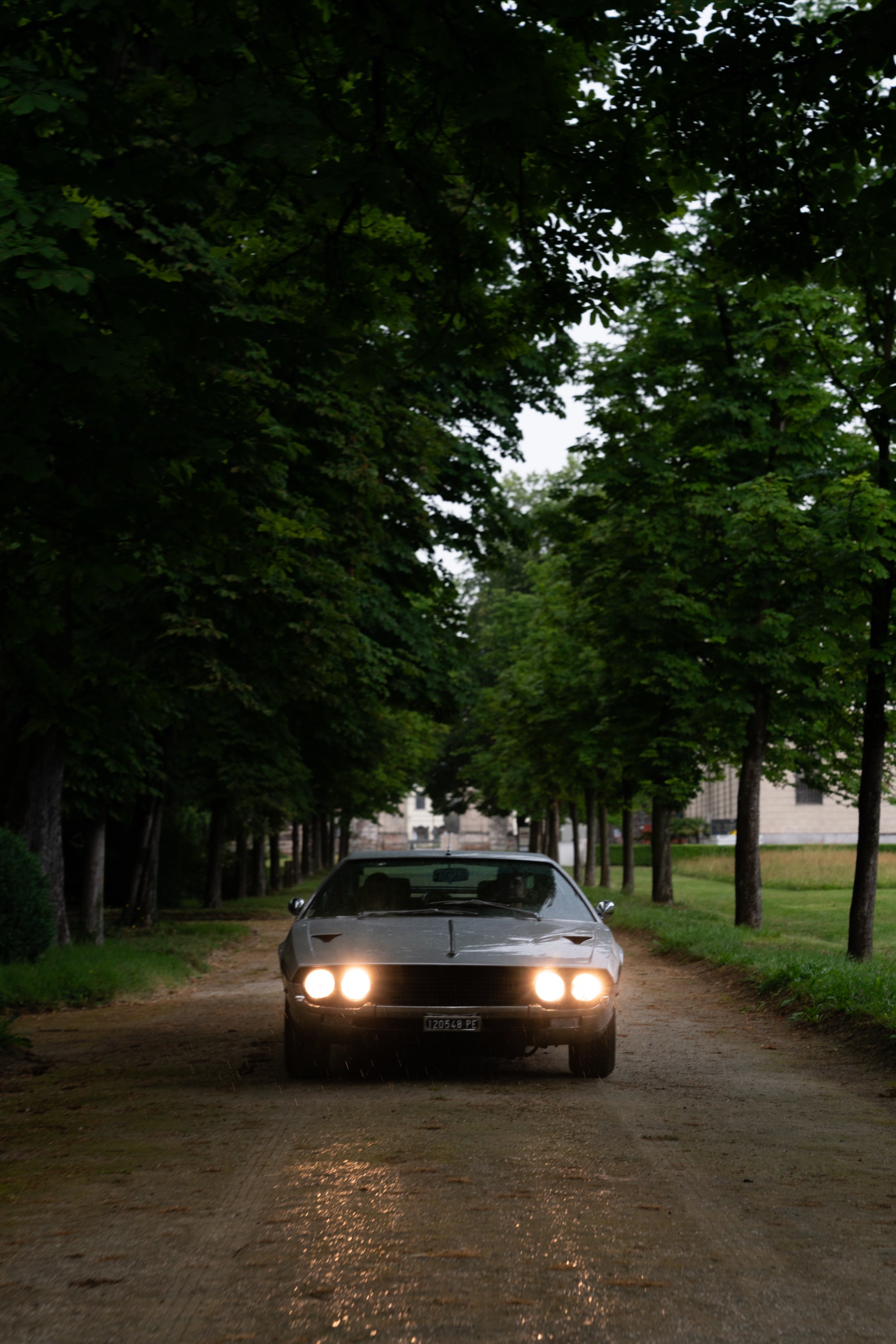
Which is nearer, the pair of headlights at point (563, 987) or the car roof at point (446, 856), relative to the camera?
the pair of headlights at point (563, 987)

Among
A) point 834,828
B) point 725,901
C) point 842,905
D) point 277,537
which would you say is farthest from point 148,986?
point 834,828

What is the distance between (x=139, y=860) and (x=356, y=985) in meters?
17.1

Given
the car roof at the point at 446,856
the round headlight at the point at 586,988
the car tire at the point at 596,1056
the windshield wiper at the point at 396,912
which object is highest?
the car roof at the point at 446,856

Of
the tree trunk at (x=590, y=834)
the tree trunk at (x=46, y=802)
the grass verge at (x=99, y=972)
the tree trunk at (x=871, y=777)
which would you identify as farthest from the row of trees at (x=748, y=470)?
the tree trunk at (x=46, y=802)

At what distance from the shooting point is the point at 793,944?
18.2 meters

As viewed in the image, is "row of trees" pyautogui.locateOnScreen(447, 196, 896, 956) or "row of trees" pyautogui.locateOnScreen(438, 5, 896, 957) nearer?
"row of trees" pyautogui.locateOnScreen(438, 5, 896, 957)

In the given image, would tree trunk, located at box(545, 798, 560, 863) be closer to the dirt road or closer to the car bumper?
the dirt road

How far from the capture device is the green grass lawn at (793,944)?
11734mm

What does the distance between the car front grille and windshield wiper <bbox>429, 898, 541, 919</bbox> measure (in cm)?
Result: 88

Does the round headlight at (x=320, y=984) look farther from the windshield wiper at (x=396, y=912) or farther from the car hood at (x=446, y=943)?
the windshield wiper at (x=396, y=912)

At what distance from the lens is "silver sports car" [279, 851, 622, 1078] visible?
8.27 meters

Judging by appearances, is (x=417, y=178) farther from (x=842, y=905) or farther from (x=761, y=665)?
(x=842, y=905)

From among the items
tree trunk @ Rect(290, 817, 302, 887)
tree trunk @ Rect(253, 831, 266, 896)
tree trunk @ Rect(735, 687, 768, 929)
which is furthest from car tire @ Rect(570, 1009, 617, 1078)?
tree trunk @ Rect(290, 817, 302, 887)

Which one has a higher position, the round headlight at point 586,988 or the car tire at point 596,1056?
the round headlight at point 586,988
